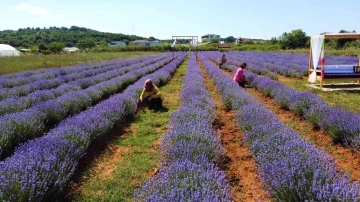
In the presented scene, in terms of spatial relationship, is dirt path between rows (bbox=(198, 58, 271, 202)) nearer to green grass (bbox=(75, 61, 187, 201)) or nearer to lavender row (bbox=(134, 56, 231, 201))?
lavender row (bbox=(134, 56, 231, 201))

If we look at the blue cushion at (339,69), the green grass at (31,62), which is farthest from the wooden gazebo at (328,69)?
the green grass at (31,62)

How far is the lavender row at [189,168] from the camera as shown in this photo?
255 centimetres

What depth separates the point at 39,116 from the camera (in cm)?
562

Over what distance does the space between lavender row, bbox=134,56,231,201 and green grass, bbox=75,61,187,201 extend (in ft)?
1.11

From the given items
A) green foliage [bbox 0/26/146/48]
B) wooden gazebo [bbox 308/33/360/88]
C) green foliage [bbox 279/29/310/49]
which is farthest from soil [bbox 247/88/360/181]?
green foliage [bbox 0/26/146/48]

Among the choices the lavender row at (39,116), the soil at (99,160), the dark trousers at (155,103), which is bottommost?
the soil at (99,160)

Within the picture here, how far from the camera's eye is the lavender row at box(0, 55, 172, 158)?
4539 millimetres

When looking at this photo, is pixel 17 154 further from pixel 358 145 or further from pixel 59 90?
pixel 59 90

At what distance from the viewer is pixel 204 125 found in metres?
4.77

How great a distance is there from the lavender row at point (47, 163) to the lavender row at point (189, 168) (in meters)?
0.80

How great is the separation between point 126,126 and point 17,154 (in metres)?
3.29

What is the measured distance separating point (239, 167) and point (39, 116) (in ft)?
11.3

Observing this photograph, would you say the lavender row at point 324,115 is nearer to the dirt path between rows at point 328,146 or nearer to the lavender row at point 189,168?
the dirt path between rows at point 328,146

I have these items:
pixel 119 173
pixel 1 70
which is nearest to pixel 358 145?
pixel 119 173
